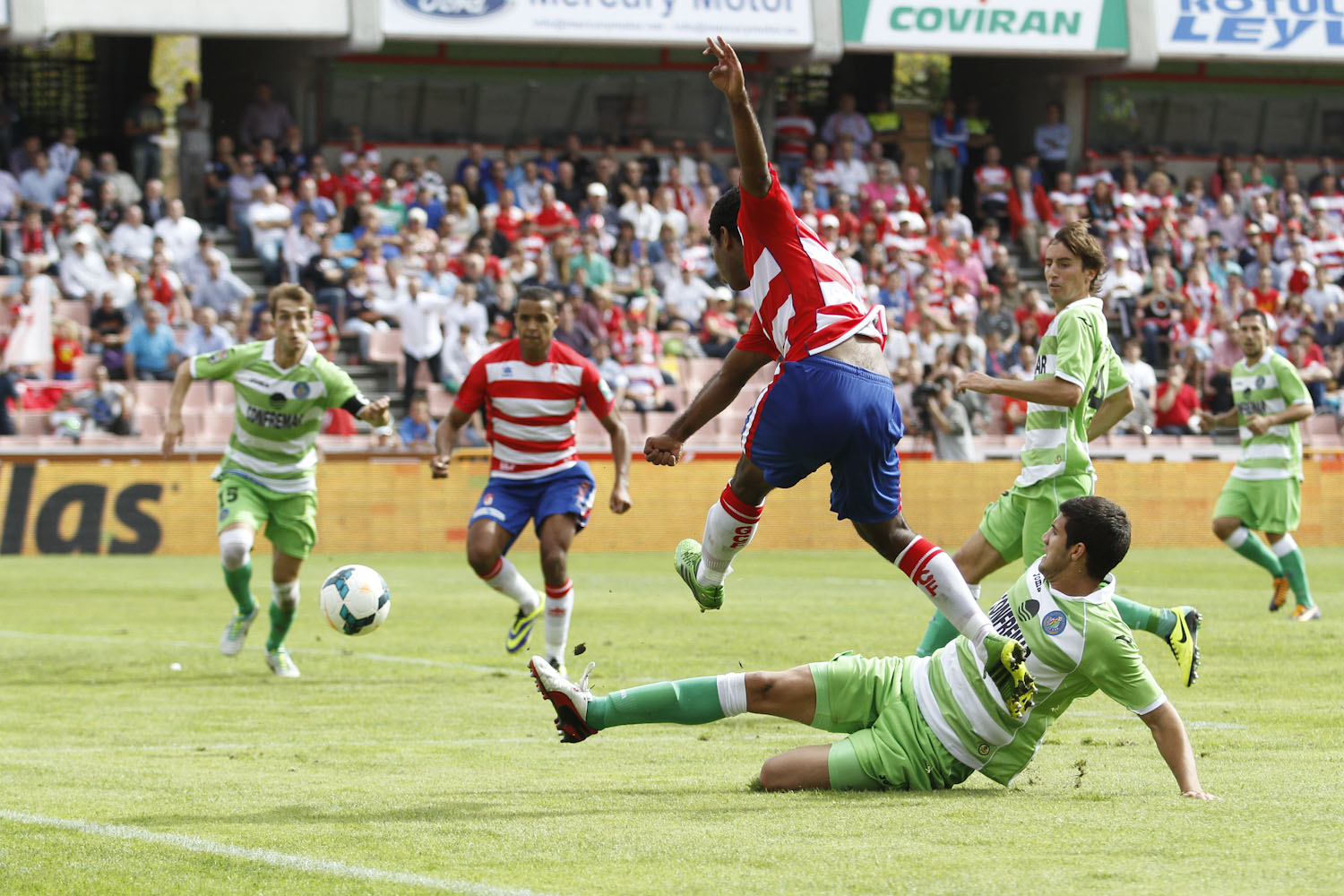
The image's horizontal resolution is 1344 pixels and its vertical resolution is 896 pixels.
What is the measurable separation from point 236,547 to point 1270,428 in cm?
812

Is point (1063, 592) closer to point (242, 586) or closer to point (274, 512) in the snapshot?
point (274, 512)

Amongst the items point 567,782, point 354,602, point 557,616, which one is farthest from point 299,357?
point 567,782

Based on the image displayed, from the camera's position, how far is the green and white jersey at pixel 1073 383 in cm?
866

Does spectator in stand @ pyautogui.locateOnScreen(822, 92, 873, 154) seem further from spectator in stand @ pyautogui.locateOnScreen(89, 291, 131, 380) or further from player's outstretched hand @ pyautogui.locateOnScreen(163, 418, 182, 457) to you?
player's outstretched hand @ pyautogui.locateOnScreen(163, 418, 182, 457)

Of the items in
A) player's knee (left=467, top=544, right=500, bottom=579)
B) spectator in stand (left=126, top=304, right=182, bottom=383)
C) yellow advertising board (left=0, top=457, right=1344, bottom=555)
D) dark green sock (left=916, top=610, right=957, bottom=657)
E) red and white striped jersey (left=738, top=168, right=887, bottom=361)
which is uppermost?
red and white striped jersey (left=738, top=168, right=887, bottom=361)

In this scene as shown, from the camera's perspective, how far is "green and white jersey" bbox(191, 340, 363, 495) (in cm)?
1168

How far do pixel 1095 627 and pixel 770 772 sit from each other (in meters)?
1.30

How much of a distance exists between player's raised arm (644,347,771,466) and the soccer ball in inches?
101

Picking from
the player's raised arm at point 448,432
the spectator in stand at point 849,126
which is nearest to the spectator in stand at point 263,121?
the spectator in stand at point 849,126

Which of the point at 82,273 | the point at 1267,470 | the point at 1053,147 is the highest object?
the point at 1267,470

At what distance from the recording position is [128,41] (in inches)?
1188

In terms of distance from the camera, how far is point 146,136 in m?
26.8

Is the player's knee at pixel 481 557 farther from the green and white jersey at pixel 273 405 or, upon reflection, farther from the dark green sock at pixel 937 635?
the dark green sock at pixel 937 635

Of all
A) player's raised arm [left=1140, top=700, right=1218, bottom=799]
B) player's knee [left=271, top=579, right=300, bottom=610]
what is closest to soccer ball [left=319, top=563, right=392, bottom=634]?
player's knee [left=271, top=579, right=300, bottom=610]
